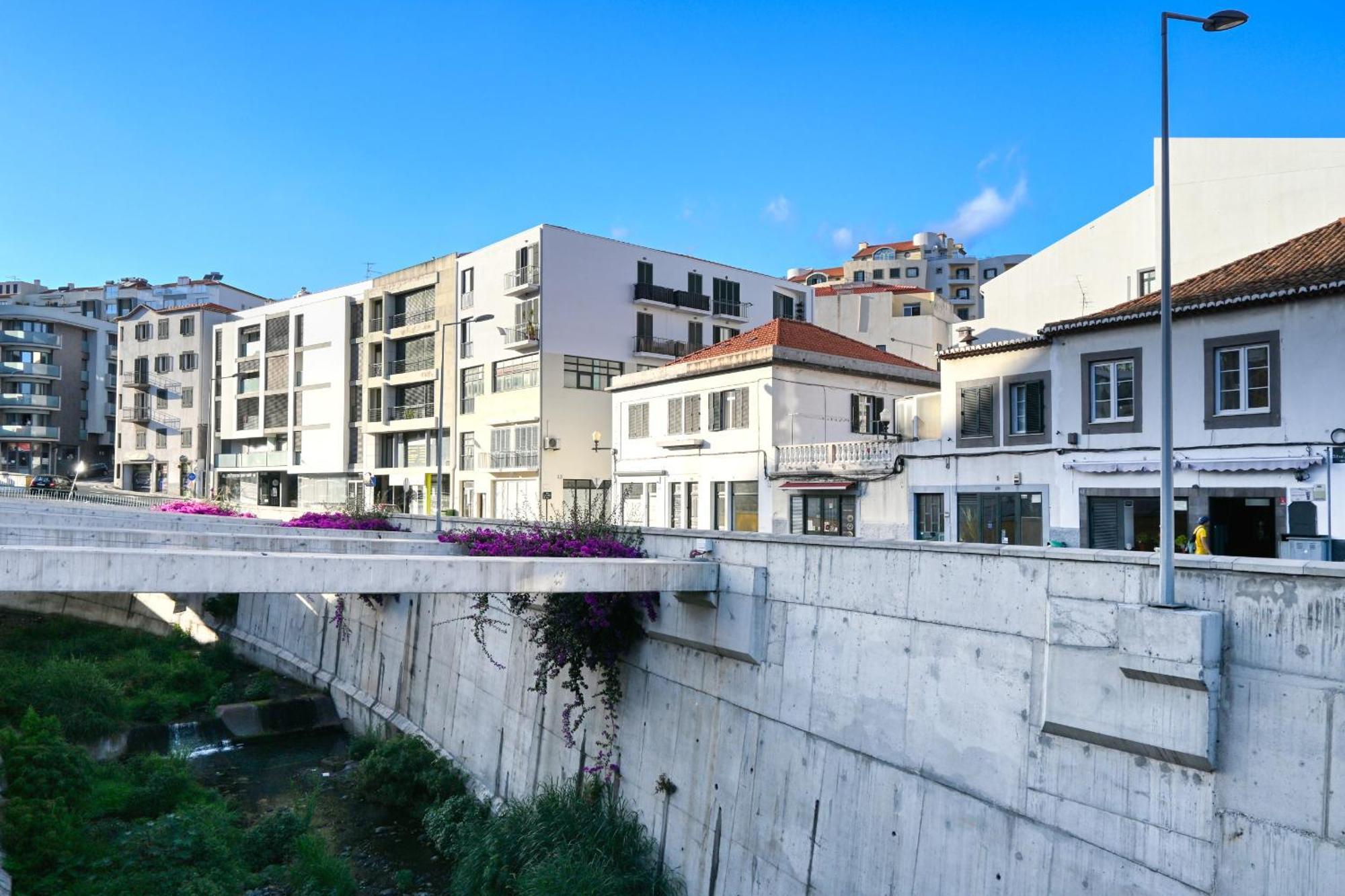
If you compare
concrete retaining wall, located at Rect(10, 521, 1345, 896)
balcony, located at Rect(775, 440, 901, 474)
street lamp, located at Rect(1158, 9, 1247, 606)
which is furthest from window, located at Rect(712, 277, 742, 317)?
street lamp, located at Rect(1158, 9, 1247, 606)

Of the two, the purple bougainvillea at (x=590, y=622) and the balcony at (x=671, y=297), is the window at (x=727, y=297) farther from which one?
the purple bougainvillea at (x=590, y=622)

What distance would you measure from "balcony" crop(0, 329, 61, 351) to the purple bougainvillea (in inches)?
3143

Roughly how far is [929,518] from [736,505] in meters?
7.66

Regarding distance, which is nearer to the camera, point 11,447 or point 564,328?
point 564,328

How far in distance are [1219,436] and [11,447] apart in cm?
9116

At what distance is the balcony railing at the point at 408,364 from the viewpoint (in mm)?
50375

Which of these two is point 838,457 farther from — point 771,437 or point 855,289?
point 855,289

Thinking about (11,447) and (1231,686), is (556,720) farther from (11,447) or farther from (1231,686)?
(11,447)

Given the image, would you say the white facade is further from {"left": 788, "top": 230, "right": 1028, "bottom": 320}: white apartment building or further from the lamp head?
{"left": 788, "top": 230, "right": 1028, "bottom": 320}: white apartment building

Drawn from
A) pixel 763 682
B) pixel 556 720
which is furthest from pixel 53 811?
pixel 763 682

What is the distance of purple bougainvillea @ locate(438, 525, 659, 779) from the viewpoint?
15.5 meters

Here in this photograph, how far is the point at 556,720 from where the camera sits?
1811 cm

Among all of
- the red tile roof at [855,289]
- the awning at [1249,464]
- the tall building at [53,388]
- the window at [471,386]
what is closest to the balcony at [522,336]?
the window at [471,386]

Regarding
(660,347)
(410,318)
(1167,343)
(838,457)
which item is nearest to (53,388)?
(410,318)
